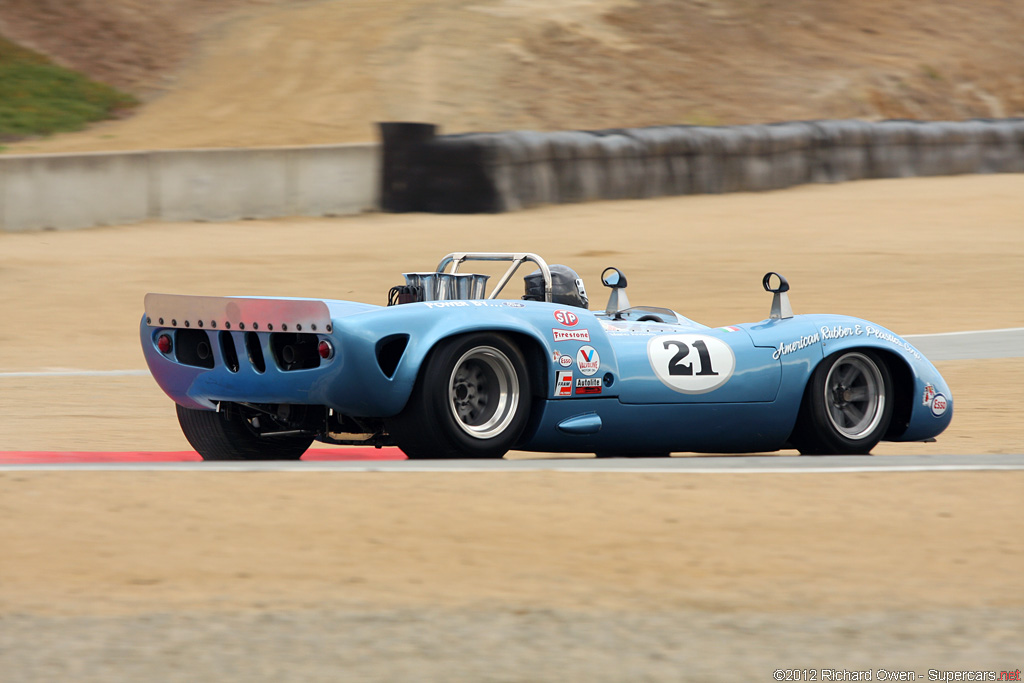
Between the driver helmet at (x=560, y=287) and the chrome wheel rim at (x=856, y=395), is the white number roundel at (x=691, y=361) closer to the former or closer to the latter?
the driver helmet at (x=560, y=287)

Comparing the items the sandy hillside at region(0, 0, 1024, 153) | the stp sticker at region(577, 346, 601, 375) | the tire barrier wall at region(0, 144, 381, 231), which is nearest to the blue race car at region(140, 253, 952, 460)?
the stp sticker at region(577, 346, 601, 375)

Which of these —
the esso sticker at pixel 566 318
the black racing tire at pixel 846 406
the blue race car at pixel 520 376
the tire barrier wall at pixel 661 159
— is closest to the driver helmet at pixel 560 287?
the blue race car at pixel 520 376

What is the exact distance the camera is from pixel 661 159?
22656mm

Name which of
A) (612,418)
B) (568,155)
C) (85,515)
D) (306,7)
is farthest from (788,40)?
(85,515)

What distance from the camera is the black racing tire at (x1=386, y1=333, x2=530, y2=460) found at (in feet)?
22.1

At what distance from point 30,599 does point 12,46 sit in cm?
2806

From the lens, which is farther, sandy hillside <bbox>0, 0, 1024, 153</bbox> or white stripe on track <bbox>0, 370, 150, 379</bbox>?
sandy hillside <bbox>0, 0, 1024, 153</bbox>

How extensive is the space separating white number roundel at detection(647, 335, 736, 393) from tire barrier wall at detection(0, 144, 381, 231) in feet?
47.0

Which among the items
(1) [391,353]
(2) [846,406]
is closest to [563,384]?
(1) [391,353]

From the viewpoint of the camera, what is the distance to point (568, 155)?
71.7 feet

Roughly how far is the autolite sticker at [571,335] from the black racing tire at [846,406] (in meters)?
1.33

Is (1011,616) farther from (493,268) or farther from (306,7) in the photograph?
(306,7)

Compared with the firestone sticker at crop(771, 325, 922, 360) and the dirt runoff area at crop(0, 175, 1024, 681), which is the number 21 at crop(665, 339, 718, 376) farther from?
the dirt runoff area at crop(0, 175, 1024, 681)

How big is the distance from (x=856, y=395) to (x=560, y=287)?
170 cm
